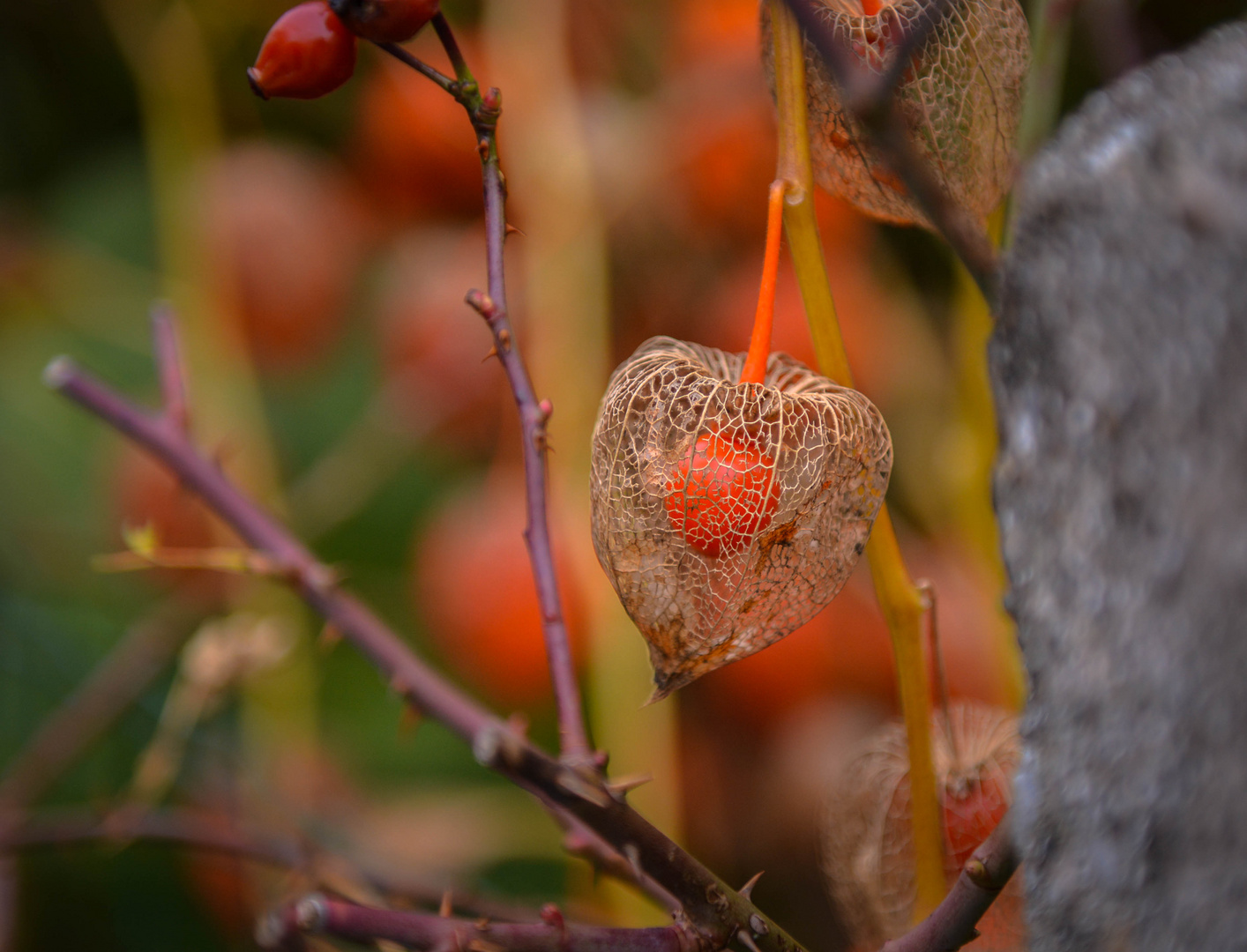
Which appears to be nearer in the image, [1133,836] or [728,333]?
[1133,836]

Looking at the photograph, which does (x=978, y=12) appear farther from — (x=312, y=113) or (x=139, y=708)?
(x=312, y=113)

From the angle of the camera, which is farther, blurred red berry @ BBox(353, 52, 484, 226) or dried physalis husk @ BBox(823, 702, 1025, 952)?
blurred red berry @ BBox(353, 52, 484, 226)

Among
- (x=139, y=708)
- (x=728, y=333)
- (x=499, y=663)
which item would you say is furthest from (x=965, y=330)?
(x=139, y=708)

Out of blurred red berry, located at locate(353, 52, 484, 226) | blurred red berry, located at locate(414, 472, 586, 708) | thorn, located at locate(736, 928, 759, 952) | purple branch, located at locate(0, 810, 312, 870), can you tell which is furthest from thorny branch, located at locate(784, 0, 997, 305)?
blurred red berry, located at locate(353, 52, 484, 226)

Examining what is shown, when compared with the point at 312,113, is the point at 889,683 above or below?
below

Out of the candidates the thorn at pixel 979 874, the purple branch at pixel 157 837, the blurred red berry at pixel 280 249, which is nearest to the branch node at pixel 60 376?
the purple branch at pixel 157 837

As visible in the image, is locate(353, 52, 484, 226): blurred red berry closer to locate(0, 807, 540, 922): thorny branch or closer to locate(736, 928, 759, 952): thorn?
locate(0, 807, 540, 922): thorny branch
